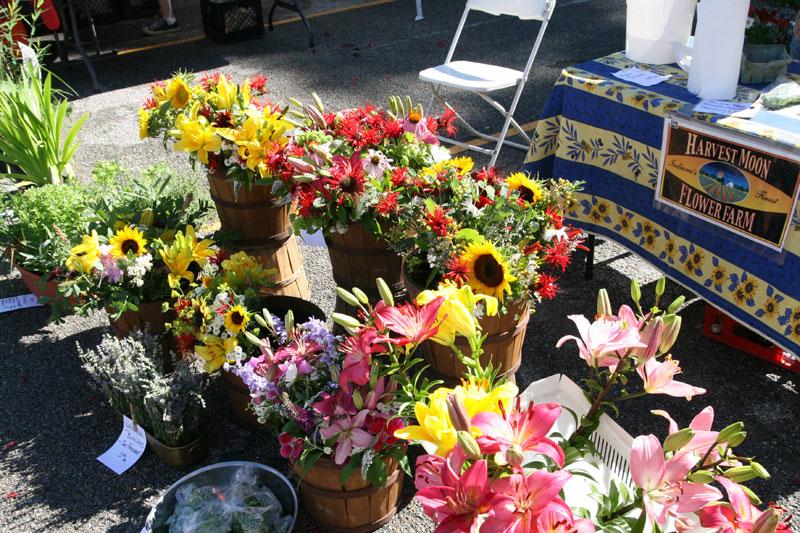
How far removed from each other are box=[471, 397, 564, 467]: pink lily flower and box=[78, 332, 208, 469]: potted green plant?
1.47m

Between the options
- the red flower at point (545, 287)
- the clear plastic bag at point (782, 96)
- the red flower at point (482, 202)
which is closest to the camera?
the red flower at point (545, 287)

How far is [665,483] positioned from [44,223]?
270 centimetres

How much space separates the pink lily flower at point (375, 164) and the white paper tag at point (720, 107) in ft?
3.81

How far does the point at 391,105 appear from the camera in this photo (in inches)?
98.0

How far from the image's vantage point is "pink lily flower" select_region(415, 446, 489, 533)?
904 millimetres

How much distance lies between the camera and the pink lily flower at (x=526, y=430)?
3.10ft

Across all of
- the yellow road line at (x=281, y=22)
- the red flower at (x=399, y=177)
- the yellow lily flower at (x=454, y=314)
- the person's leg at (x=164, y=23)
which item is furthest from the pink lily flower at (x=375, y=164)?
the person's leg at (x=164, y=23)

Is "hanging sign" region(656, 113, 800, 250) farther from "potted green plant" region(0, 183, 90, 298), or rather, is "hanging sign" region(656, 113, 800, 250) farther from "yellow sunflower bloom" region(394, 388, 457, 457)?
"potted green plant" region(0, 183, 90, 298)

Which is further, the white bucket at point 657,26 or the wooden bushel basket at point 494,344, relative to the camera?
the white bucket at point 657,26

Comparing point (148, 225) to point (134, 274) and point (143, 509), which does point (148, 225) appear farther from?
point (143, 509)

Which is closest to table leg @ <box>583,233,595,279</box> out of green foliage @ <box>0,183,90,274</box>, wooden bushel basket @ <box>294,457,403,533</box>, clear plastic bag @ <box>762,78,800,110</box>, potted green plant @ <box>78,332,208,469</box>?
clear plastic bag @ <box>762,78,800,110</box>

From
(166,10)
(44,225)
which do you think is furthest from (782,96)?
(166,10)

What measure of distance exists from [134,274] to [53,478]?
77 cm

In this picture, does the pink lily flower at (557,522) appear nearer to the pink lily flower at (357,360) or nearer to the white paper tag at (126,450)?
the pink lily flower at (357,360)
